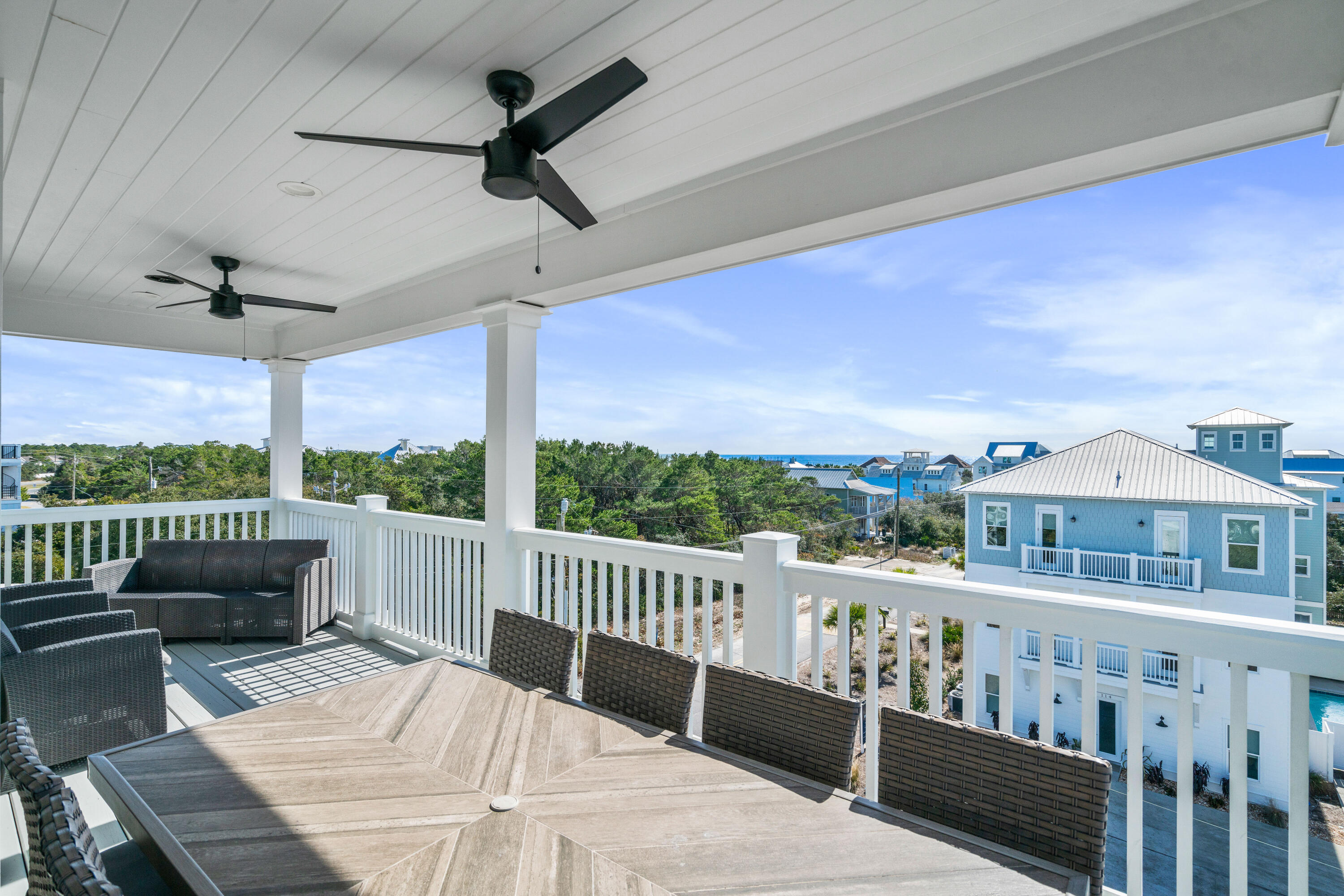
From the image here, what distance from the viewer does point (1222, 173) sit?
2064mm

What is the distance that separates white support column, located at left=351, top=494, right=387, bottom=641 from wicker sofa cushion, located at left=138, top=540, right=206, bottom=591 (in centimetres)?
115

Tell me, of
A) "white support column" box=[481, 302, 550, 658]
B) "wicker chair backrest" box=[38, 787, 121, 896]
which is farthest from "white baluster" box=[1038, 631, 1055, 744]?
"white support column" box=[481, 302, 550, 658]

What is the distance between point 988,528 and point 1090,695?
60 centimetres

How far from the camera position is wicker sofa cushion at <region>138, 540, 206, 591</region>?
183 inches

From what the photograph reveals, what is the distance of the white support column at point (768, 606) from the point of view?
2.43 m

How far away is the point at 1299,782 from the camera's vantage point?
1489 millimetres

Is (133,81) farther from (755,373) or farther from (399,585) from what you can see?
(755,373)

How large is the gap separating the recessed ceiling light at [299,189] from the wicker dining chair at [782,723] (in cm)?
272

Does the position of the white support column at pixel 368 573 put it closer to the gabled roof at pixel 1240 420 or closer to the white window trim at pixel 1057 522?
the white window trim at pixel 1057 522

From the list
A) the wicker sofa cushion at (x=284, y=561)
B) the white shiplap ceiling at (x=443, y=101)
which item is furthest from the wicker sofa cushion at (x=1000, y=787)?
the wicker sofa cushion at (x=284, y=561)

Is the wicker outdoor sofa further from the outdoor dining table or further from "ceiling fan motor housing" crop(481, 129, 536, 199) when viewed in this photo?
"ceiling fan motor housing" crop(481, 129, 536, 199)

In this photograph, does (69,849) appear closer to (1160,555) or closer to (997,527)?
(997,527)

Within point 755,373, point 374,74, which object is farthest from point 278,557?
point 755,373

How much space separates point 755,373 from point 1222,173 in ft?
23.3
